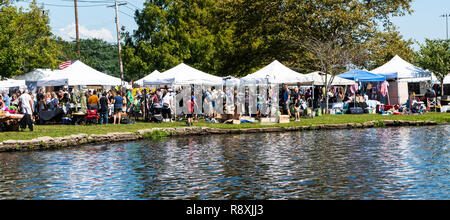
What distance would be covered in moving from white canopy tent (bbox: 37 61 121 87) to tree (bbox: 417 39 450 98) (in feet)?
69.6

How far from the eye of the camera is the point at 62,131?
23.1 meters

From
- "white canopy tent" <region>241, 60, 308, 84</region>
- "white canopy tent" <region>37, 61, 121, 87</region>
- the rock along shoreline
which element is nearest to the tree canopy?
"white canopy tent" <region>241, 60, 308, 84</region>

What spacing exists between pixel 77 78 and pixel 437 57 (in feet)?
77.9

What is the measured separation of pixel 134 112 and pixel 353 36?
20616mm

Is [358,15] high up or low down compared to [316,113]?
up

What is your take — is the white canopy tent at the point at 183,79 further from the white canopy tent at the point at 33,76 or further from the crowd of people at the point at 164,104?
the white canopy tent at the point at 33,76

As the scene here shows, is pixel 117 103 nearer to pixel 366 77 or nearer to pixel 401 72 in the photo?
pixel 366 77

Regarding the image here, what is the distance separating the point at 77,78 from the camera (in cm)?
2889

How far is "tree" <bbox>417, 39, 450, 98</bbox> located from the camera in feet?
129

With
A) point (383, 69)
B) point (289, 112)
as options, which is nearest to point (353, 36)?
point (383, 69)

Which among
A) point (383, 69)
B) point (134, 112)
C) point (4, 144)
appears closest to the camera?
point (4, 144)

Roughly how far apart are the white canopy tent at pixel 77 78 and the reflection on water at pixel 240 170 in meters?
9.05

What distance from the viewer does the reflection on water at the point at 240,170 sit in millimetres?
11172

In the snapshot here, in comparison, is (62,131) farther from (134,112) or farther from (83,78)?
(134,112)
